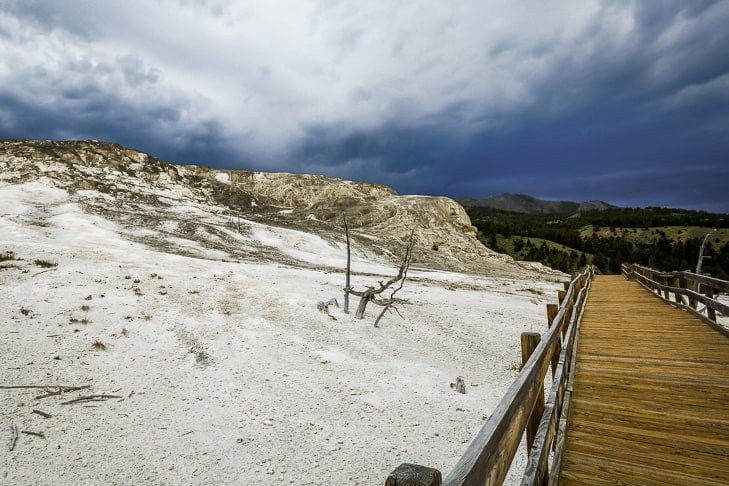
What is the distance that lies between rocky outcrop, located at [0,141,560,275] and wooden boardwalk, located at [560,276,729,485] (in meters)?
30.3

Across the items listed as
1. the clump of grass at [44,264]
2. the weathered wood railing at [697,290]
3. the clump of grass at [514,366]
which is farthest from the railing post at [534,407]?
the clump of grass at [44,264]

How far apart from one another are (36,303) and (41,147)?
6496 centimetres

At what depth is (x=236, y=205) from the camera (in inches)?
2606

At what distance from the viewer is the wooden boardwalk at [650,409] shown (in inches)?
139

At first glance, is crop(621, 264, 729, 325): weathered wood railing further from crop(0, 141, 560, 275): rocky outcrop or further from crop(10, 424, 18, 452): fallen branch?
crop(0, 141, 560, 275): rocky outcrop

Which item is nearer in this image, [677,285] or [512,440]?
[512,440]

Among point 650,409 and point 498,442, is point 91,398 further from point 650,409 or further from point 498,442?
point 650,409

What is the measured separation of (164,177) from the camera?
67312mm

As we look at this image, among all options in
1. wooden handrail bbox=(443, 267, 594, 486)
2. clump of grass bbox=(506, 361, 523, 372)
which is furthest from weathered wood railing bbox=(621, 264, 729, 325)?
wooden handrail bbox=(443, 267, 594, 486)

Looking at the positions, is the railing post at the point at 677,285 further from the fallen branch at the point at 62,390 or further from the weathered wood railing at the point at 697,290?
the fallen branch at the point at 62,390

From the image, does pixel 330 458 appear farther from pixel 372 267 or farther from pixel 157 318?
pixel 372 267

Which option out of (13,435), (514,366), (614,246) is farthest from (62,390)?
(614,246)

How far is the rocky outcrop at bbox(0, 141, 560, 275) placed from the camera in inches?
1693

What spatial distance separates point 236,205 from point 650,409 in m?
67.5
